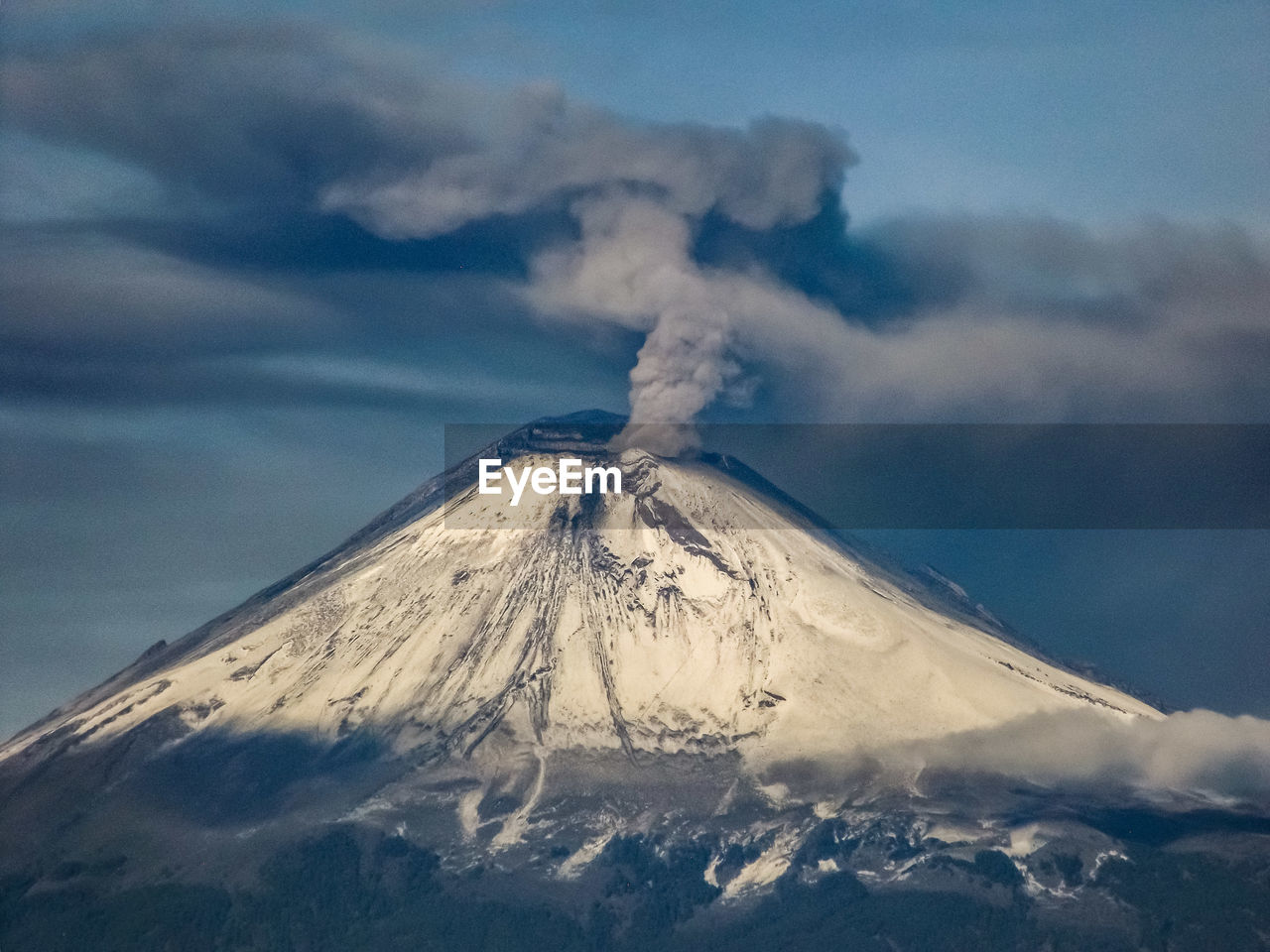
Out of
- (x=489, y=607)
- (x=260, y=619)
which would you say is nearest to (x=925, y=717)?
(x=489, y=607)

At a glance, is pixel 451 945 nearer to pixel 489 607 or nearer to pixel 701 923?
pixel 701 923

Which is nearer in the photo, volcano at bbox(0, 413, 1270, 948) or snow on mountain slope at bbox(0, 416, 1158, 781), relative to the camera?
volcano at bbox(0, 413, 1270, 948)

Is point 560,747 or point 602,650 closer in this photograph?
point 560,747

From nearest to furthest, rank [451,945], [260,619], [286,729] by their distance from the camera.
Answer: [451,945]
[286,729]
[260,619]

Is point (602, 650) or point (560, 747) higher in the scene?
point (602, 650)
